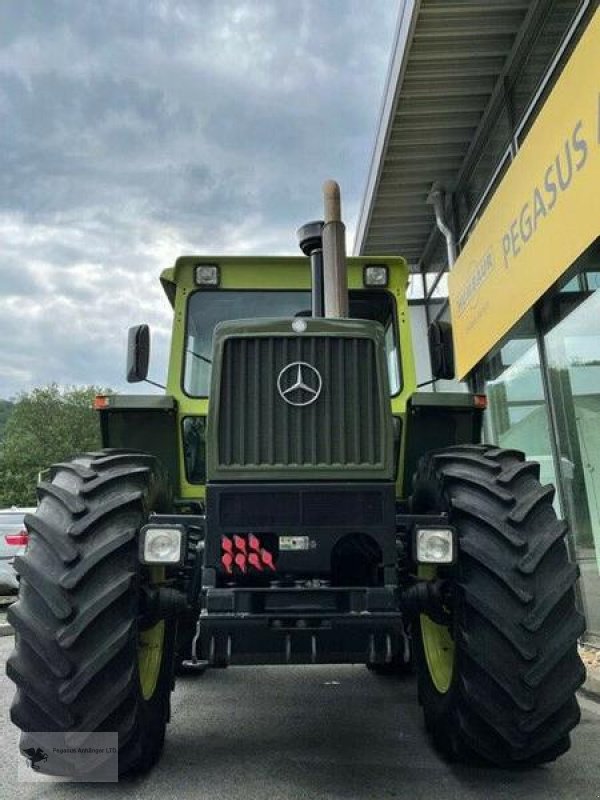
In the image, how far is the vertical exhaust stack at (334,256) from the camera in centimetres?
388

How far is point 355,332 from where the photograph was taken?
3.33 meters

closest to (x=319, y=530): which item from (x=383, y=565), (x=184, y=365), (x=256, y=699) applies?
(x=383, y=565)

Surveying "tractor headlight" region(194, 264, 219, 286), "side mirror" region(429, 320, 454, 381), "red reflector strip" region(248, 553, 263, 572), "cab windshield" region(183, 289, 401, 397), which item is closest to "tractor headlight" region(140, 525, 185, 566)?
"red reflector strip" region(248, 553, 263, 572)

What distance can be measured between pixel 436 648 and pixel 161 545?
158 centimetres

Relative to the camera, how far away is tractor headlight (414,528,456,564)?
300 cm

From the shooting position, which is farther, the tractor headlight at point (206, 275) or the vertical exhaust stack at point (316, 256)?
the tractor headlight at point (206, 275)

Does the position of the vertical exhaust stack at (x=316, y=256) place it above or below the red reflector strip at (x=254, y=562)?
above

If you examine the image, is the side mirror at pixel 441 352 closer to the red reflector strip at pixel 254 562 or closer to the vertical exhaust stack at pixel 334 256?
the vertical exhaust stack at pixel 334 256

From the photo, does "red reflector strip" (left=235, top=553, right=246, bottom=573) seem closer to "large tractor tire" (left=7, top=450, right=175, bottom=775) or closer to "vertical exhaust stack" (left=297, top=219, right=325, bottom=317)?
"large tractor tire" (left=7, top=450, right=175, bottom=775)

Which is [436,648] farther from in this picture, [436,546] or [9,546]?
[9,546]

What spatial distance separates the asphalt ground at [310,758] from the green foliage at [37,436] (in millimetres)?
41836

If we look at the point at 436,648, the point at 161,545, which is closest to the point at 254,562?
the point at 161,545

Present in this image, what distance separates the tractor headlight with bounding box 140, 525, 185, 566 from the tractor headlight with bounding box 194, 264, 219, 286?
1.95 meters

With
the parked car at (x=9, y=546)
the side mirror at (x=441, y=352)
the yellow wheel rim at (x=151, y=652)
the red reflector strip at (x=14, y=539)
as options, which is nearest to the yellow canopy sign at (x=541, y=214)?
the side mirror at (x=441, y=352)
